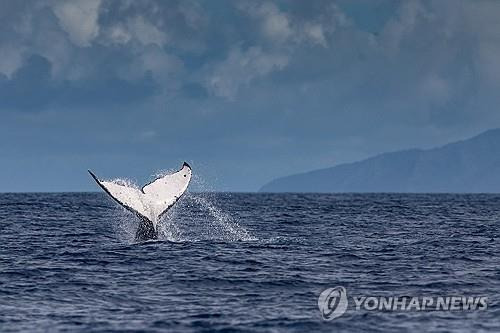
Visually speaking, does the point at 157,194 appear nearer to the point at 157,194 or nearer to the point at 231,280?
the point at 157,194

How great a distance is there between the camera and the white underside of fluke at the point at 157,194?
2295cm

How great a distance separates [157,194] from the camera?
23.3 m

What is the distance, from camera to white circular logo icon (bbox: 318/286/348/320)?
15307 millimetres

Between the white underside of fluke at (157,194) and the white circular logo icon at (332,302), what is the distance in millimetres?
6431

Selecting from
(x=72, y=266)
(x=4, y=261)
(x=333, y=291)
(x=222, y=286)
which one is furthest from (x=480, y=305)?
(x=4, y=261)

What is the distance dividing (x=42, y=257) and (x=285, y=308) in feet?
32.5

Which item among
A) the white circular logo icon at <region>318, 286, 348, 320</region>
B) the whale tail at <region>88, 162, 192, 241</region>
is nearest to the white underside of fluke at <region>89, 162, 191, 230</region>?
the whale tail at <region>88, 162, 192, 241</region>

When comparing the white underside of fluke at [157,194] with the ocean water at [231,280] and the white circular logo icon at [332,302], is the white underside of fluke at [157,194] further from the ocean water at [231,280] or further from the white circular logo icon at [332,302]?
the white circular logo icon at [332,302]

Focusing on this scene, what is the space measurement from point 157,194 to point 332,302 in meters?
8.01

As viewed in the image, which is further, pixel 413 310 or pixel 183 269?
pixel 183 269

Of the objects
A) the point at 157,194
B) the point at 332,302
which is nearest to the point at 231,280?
the point at 332,302

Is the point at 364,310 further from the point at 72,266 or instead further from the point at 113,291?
the point at 72,266

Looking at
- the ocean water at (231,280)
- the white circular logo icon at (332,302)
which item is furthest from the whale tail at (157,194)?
the white circular logo icon at (332,302)

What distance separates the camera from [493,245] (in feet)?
95.4
